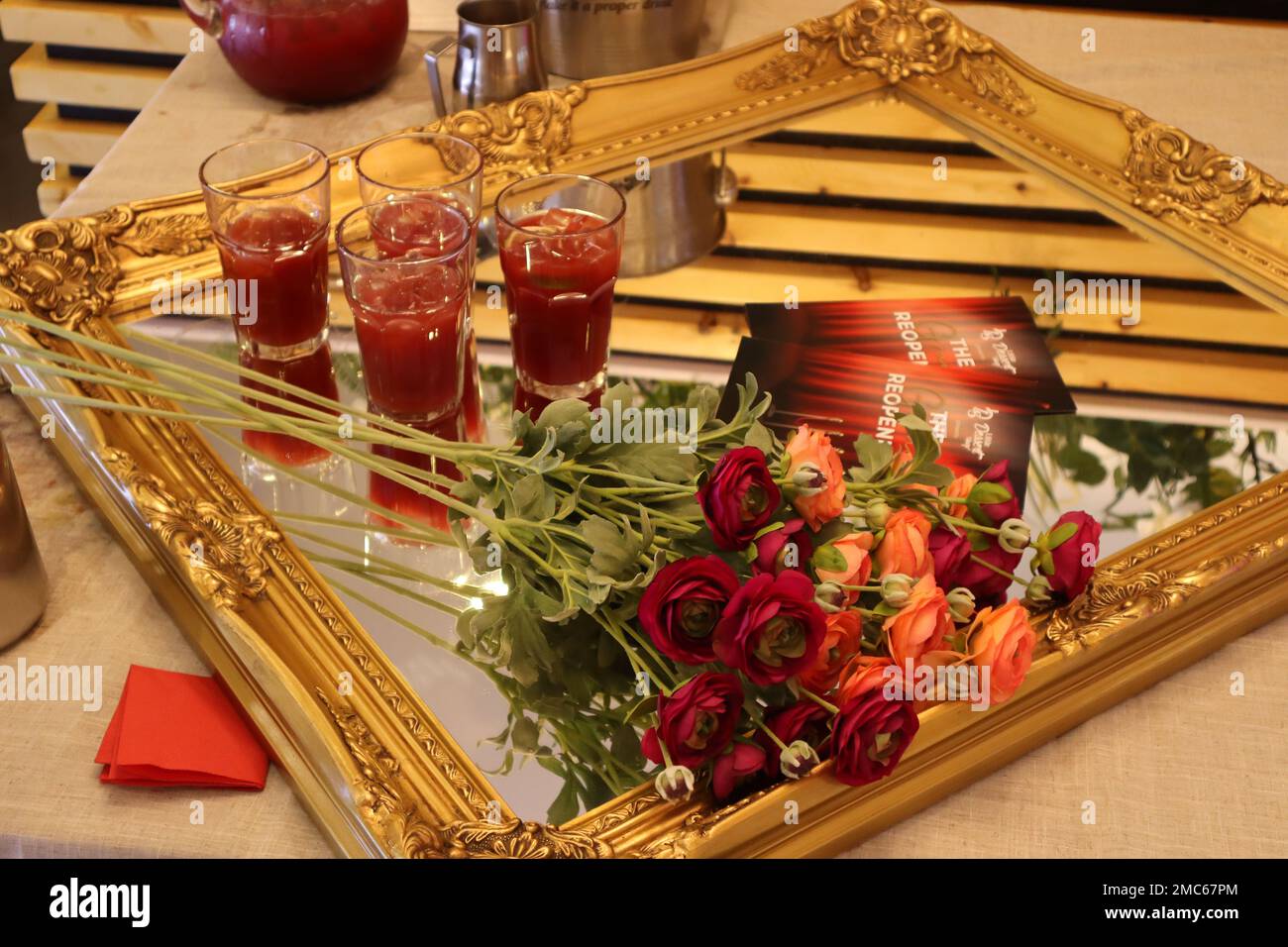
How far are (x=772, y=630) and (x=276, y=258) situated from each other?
51 cm

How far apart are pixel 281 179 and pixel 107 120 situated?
108cm

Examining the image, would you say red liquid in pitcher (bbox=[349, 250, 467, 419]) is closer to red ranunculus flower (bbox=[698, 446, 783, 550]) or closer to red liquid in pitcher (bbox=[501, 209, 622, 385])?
red liquid in pitcher (bbox=[501, 209, 622, 385])

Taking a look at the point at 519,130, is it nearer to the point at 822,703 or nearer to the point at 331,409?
the point at 331,409

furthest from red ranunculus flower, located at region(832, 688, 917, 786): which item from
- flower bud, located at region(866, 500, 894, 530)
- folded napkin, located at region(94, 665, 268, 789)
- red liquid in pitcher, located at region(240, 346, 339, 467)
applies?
red liquid in pitcher, located at region(240, 346, 339, 467)

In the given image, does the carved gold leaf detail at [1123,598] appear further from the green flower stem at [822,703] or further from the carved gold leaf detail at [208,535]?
→ the carved gold leaf detail at [208,535]

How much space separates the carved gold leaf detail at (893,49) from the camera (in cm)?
131

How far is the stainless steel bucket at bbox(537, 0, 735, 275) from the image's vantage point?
1160 mm

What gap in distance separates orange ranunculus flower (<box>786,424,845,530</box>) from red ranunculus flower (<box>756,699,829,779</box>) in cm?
10

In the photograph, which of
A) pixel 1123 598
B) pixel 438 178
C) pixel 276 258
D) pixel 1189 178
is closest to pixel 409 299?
pixel 276 258

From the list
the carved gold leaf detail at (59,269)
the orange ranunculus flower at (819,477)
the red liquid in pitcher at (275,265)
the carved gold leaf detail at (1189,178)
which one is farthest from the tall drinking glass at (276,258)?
the carved gold leaf detail at (1189,178)

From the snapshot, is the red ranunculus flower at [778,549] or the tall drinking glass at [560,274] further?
the tall drinking glass at [560,274]

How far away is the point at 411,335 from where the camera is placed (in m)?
0.88
